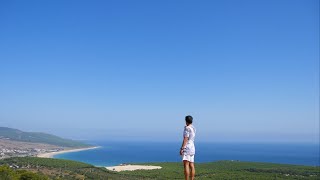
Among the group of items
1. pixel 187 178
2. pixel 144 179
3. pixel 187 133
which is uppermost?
pixel 187 133

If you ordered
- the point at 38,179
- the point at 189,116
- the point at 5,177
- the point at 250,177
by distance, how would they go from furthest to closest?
the point at 250,177 < the point at 38,179 < the point at 5,177 < the point at 189,116

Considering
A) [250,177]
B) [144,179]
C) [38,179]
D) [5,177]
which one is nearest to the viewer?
[5,177]

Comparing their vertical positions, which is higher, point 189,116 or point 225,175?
point 189,116

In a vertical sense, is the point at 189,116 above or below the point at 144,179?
above

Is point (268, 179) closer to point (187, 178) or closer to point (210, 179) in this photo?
point (210, 179)

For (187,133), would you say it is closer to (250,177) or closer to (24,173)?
(24,173)

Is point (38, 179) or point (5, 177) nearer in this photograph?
point (5, 177)

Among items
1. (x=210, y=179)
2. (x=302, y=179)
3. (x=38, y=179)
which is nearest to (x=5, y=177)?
(x=38, y=179)

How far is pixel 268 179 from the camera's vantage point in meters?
68.8

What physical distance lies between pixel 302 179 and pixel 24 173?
→ 60505mm

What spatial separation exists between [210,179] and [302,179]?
2222 centimetres

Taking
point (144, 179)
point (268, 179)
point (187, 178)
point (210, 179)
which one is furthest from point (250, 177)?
point (187, 178)

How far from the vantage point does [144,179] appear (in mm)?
64875

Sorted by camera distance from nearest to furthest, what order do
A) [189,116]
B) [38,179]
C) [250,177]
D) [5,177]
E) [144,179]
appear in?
[189,116] < [5,177] < [38,179] < [144,179] < [250,177]
